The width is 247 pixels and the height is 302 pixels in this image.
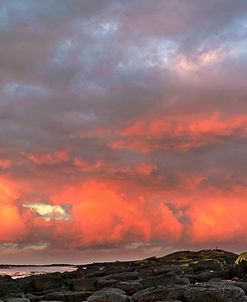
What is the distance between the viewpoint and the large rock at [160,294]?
18.9 metres

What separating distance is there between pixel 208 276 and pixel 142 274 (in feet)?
16.1

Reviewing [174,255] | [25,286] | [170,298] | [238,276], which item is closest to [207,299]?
[170,298]

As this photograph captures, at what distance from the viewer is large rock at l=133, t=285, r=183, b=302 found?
18.9 metres

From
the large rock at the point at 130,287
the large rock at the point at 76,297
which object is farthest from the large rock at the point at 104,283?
the large rock at the point at 76,297

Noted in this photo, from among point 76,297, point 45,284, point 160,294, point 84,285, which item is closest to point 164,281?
point 76,297

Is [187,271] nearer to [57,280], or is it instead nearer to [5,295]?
[57,280]

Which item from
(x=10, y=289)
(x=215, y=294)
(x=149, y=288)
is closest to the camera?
(x=215, y=294)

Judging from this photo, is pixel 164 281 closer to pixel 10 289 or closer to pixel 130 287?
pixel 130 287

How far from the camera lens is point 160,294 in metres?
19.1

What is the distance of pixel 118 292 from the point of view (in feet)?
65.6

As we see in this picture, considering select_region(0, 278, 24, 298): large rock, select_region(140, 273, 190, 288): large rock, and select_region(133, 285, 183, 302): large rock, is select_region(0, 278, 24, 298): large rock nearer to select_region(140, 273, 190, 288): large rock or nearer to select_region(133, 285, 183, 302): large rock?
Answer: select_region(140, 273, 190, 288): large rock

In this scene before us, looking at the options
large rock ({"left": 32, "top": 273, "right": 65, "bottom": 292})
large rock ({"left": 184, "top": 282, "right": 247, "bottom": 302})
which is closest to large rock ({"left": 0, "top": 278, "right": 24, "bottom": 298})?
large rock ({"left": 32, "top": 273, "right": 65, "bottom": 292})

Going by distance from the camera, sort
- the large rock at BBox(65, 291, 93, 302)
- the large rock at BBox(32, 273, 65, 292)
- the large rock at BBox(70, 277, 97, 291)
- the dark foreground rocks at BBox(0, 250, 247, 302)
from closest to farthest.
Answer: the dark foreground rocks at BBox(0, 250, 247, 302)
the large rock at BBox(65, 291, 93, 302)
the large rock at BBox(70, 277, 97, 291)
the large rock at BBox(32, 273, 65, 292)

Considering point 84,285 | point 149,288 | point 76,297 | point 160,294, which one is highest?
point 84,285
